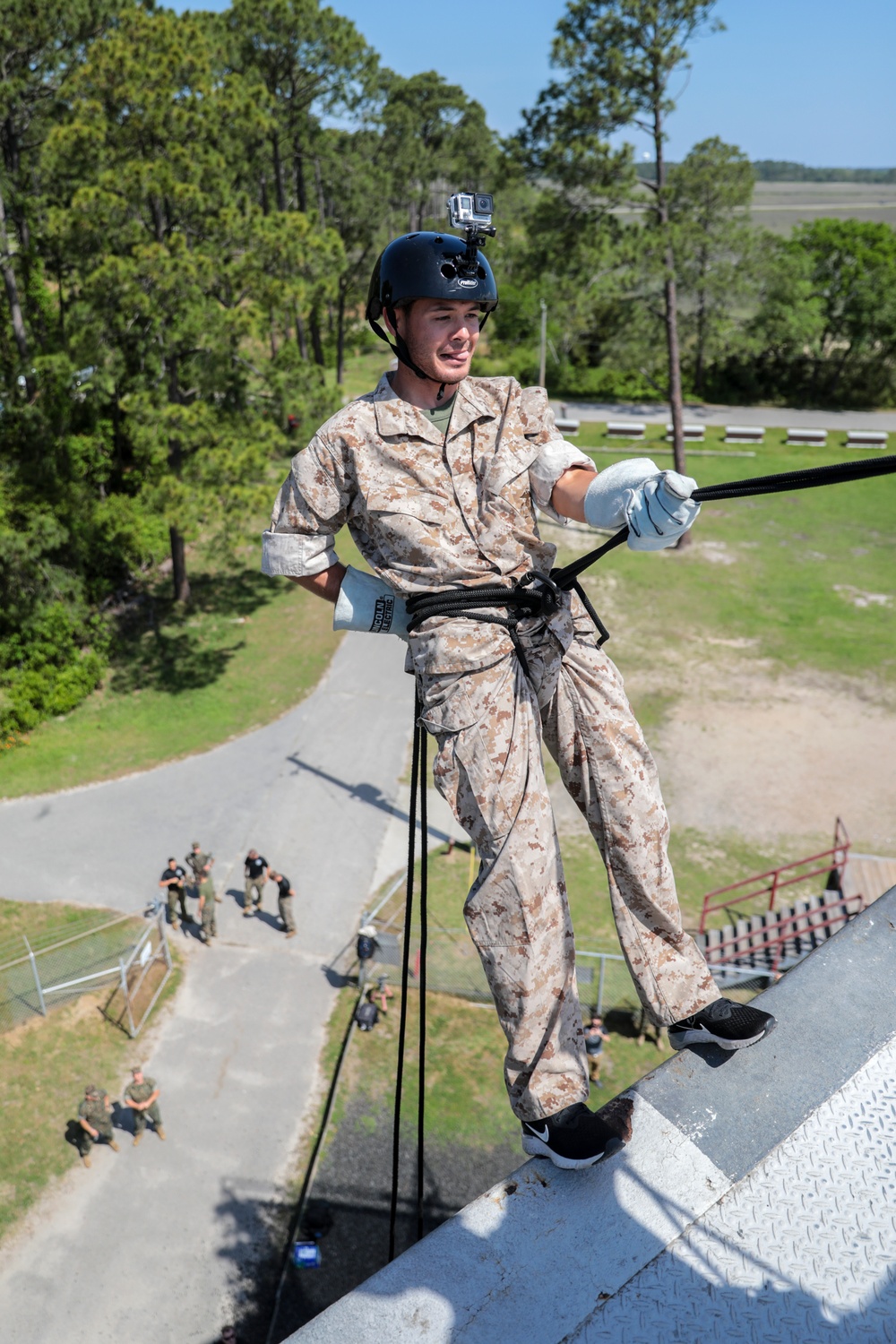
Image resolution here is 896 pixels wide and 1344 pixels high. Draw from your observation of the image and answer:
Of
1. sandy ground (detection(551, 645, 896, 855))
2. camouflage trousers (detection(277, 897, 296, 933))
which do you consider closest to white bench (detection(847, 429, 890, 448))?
sandy ground (detection(551, 645, 896, 855))

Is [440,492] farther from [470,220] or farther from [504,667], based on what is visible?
[470,220]

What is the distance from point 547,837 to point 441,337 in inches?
86.6

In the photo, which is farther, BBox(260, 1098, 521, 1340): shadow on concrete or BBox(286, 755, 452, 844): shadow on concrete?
Answer: BBox(286, 755, 452, 844): shadow on concrete

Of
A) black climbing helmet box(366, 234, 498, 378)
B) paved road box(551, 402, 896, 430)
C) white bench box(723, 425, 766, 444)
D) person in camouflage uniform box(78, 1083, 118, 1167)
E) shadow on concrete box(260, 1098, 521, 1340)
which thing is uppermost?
black climbing helmet box(366, 234, 498, 378)

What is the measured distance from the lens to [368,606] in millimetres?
4508

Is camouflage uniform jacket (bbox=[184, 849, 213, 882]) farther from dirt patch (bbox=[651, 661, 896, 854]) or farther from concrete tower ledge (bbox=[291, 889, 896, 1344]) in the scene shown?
concrete tower ledge (bbox=[291, 889, 896, 1344])

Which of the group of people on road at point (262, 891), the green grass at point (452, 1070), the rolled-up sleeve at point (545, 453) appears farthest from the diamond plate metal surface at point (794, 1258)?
the group of people on road at point (262, 891)

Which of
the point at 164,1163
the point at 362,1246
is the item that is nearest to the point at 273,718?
the point at 164,1163

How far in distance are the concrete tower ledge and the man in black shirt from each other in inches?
480

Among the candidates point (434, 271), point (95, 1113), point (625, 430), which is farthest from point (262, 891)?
point (625, 430)

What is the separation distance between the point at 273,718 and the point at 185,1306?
12014 mm

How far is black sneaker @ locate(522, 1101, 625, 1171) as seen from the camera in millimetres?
3803

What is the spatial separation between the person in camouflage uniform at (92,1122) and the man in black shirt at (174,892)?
362 cm

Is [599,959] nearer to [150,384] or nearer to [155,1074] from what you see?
[155,1074]
